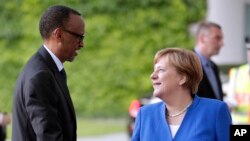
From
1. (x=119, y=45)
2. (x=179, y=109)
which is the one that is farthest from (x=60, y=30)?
(x=119, y=45)

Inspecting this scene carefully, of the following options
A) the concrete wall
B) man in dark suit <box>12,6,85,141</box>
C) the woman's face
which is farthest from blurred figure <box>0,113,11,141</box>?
the concrete wall

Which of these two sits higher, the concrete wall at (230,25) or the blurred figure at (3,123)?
the concrete wall at (230,25)

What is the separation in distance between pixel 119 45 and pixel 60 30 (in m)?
13.6

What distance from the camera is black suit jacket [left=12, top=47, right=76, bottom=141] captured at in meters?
4.31

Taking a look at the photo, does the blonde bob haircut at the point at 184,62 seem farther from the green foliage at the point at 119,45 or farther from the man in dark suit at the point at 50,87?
the green foliage at the point at 119,45

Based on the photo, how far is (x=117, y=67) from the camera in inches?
714

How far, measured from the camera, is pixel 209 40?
7336mm

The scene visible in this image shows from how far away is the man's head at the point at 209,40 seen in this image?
7.28 m

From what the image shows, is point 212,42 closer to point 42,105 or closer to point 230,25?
point 42,105

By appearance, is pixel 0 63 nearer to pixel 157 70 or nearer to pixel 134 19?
pixel 134 19

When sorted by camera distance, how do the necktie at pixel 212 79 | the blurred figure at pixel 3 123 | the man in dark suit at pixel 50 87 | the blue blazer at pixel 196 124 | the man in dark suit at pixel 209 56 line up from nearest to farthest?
1. the blue blazer at pixel 196 124
2. the man in dark suit at pixel 50 87
3. the blurred figure at pixel 3 123
4. the man in dark suit at pixel 209 56
5. the necktie at pixel 212 79

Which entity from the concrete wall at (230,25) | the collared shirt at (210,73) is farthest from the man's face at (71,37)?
the concrete wall at (230,25)

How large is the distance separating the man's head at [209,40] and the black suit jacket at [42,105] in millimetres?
2894

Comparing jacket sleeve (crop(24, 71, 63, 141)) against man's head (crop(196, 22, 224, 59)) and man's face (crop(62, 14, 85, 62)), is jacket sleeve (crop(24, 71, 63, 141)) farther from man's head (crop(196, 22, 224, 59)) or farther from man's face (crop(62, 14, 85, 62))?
man's head (crop(196, 22, 224, 59))
